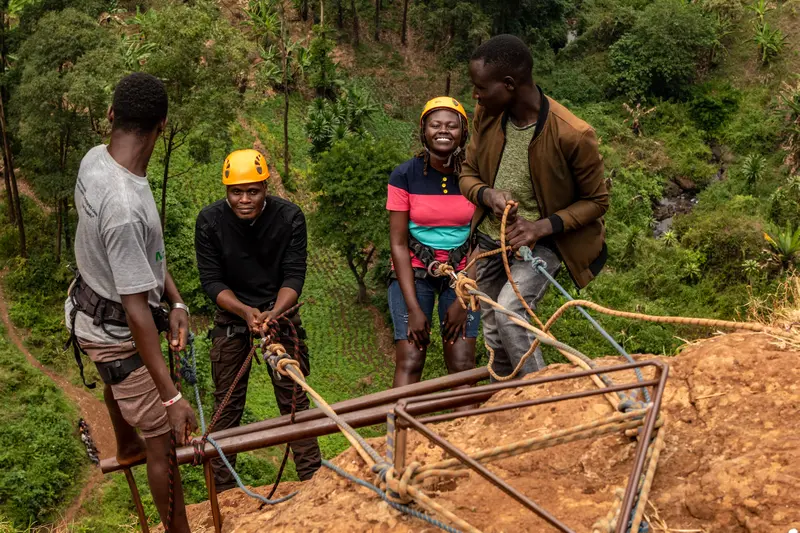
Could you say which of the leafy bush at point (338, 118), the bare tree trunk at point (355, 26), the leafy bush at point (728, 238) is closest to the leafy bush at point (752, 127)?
the leafy bush at point (728, 238)

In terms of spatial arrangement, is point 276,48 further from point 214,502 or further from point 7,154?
point 214,502

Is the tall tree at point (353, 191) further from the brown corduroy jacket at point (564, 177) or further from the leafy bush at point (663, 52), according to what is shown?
the brown corduroy jacket at point (564, 177)

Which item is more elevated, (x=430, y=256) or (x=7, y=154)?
(x=430, y=256)

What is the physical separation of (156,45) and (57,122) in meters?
3.65

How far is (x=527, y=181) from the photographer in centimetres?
421

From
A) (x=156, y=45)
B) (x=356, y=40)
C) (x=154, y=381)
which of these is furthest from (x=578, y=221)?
(x=356, y=40)

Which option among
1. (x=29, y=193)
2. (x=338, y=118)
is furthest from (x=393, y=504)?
(x=338, y=118)

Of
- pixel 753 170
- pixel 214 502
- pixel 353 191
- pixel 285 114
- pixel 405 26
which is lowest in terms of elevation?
pixel 753 170

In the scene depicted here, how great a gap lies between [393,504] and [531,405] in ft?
1.84

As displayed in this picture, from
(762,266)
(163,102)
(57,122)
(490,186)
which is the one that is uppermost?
(163,102)

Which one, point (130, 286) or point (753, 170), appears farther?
point (753, 170)

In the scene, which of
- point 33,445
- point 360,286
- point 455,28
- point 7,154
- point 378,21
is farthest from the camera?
point 378,21

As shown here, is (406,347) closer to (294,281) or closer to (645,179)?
(294,281)

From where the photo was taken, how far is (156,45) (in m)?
21.9
